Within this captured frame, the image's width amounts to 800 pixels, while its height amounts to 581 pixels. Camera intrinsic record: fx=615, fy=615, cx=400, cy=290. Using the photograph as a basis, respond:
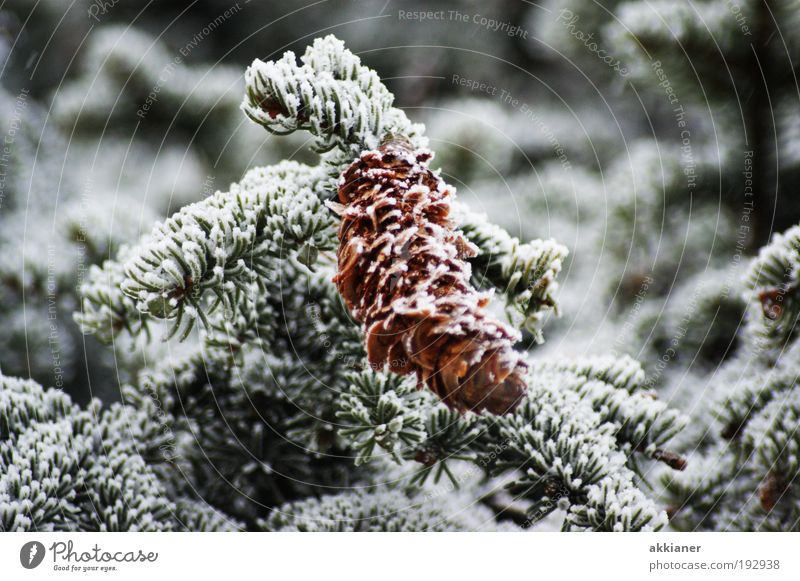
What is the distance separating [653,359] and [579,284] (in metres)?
0.12

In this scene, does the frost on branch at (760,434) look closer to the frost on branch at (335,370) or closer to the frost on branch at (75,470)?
the frost on branch at (335,370)

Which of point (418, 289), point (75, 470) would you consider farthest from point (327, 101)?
point (75, 470)

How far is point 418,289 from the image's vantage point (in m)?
0.28

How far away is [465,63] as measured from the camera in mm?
Result: 831

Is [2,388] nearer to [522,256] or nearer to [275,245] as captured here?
[275,245]

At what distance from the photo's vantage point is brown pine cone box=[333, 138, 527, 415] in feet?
0.89

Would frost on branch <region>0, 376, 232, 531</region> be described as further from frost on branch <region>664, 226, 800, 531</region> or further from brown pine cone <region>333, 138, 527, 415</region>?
frost on branch <region>664, 226, 800, 531</region>

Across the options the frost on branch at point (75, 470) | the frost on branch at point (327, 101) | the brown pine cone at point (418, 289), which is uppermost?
the frost on branch at point (327, 101)

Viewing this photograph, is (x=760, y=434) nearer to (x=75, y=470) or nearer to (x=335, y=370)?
(x=335, y=370)

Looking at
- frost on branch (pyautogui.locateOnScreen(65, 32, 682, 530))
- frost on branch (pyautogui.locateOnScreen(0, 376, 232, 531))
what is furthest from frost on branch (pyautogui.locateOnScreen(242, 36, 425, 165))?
frost on branch (pyautogui.locateOnScreen(0, 376, 232, 531))

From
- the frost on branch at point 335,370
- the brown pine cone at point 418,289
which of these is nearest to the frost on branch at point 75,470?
the frost on branch at point 335,370

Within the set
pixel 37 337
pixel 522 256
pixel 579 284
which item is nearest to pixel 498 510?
pixel 522 256

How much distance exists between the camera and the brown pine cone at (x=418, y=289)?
270 mm

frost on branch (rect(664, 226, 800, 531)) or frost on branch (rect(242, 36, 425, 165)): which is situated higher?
frost on branch (rect(242, 36, 425, 165))
